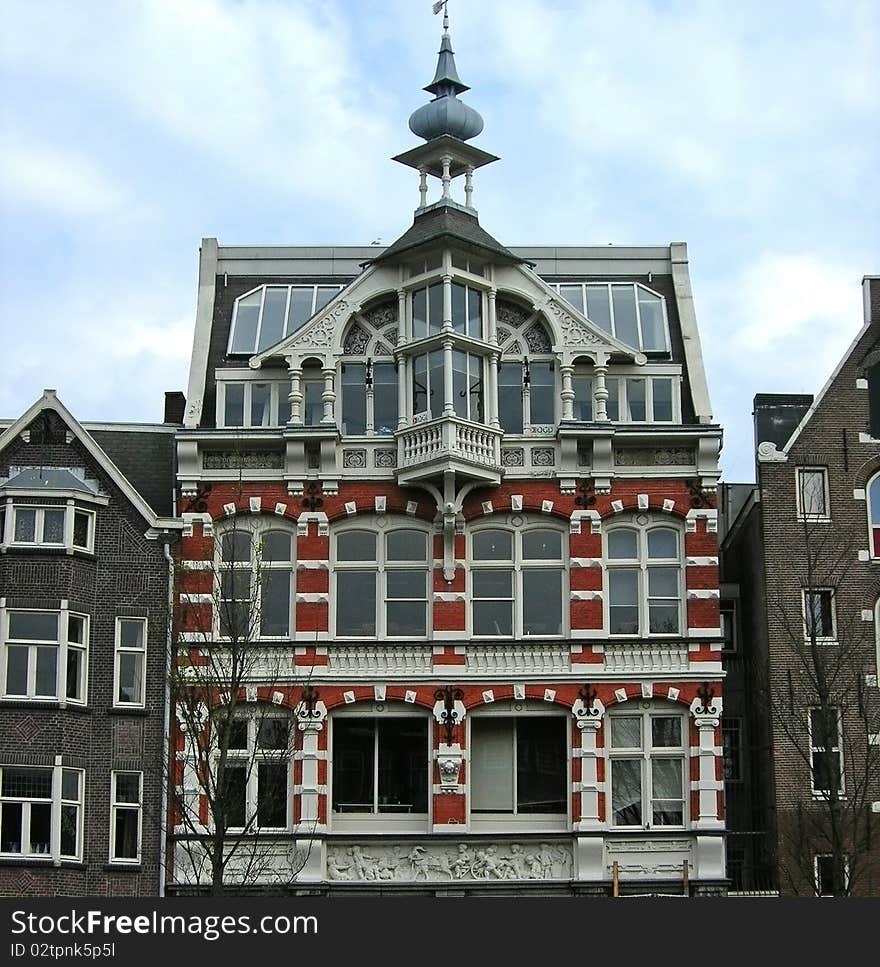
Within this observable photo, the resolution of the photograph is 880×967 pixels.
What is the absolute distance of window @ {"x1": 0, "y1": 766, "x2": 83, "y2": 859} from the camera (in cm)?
4009

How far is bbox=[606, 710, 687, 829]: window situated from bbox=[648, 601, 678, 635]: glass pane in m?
1.74

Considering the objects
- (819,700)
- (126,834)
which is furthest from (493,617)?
(126,834)

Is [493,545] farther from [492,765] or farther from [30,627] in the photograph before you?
[30,627]

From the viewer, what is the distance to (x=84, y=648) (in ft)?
136

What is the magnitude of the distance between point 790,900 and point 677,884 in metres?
13.8

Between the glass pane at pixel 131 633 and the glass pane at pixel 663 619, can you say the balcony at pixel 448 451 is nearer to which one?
the glass pane at pixel 663 619

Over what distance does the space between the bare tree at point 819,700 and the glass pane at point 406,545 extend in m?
7.45

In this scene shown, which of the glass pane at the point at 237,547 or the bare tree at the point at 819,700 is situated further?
the glass pane at the point at 237,547

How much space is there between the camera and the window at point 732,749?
46.3 m

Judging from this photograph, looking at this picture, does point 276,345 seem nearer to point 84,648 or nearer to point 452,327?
point 452,327

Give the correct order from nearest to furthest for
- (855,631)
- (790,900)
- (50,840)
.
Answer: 1. (790,900)
2. (50,840)
3. (855,631)

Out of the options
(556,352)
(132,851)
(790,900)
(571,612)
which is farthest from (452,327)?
(790,900)

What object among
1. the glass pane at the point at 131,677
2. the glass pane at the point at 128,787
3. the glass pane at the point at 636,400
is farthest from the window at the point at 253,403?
the glass pane at the point at 128,787

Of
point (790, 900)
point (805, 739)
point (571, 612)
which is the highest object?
point (571, 612)
